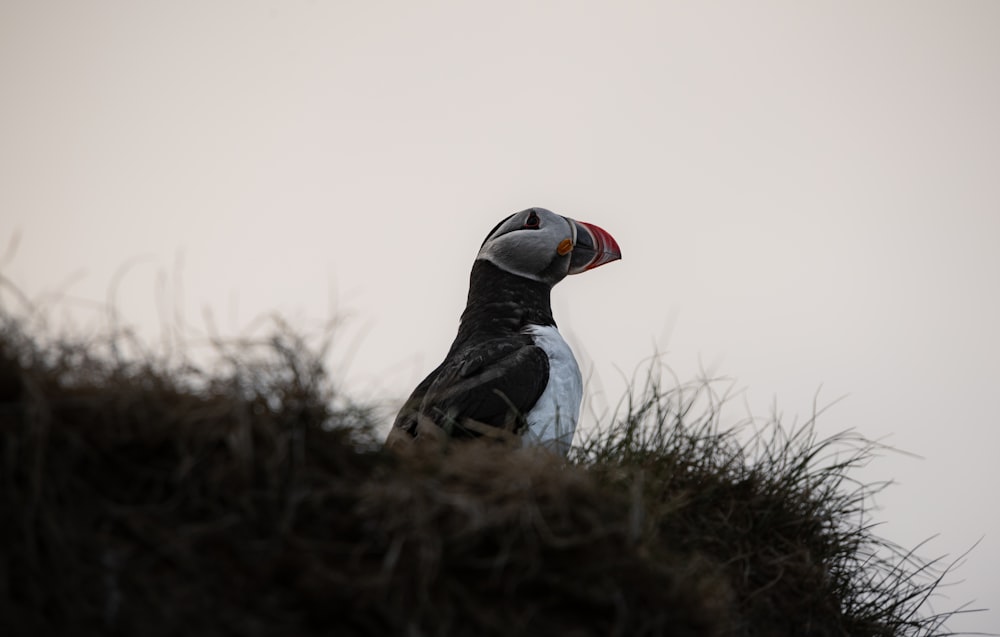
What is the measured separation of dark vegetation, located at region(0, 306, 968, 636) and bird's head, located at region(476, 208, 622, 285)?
3.13 metres

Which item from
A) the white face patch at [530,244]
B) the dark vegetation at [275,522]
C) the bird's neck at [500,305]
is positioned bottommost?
the dark vegetation at [275,522]

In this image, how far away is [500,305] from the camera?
248 inches

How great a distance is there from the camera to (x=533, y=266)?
6.46 meters

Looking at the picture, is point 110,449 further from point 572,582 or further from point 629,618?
point 629,618

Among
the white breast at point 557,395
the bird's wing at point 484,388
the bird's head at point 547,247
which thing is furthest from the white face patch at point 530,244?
the bird's wing at point 484,388

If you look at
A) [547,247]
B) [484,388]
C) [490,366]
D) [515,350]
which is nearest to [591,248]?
[547,247]

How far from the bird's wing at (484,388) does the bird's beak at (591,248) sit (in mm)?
1002

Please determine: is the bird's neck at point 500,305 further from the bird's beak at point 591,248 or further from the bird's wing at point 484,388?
the bird's wing at point 484,388

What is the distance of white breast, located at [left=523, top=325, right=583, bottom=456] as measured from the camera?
17.2 ft

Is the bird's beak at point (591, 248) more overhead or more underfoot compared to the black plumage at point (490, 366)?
more overhead

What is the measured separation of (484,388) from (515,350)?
44cm

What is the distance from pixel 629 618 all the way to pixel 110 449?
153cm

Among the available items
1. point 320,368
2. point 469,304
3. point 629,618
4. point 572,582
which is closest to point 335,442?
point 320,368

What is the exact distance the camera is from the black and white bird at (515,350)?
17.1ft
